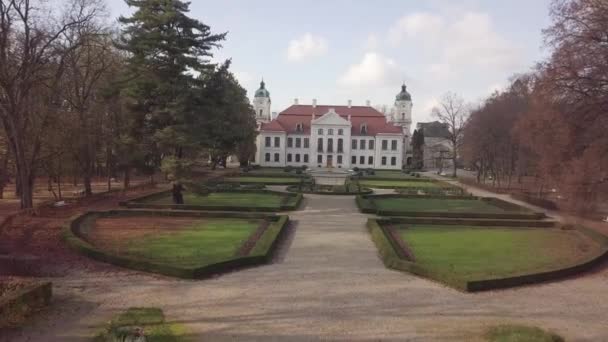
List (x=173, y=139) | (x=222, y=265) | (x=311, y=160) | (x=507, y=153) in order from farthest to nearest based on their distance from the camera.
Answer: (x=311, y=160)
(x=507, y=153)
(x=173, y=139)
(x=222, y=265)

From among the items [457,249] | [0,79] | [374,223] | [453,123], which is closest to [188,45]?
[0,79]

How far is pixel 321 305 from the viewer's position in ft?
28.5

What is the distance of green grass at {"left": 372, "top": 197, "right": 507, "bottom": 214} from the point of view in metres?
23.4

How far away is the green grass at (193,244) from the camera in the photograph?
11859mm

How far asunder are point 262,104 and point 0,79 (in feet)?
222

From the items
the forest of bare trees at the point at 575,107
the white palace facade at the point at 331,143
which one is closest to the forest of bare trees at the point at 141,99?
the forest of bare trees at the point at 575,107

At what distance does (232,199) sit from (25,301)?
17947mm

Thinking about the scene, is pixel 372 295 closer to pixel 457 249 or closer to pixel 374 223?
pixel 457 249

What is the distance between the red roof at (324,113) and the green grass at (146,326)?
61.1 metres

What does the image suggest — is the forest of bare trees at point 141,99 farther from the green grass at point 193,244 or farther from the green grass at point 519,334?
the green grass at point 519,334

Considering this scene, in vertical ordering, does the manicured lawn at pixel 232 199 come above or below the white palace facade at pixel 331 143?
below

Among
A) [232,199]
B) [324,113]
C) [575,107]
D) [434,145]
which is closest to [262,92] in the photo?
[324,113]

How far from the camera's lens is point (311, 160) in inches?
2724

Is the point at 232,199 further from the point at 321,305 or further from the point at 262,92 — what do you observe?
the point at 262,92
